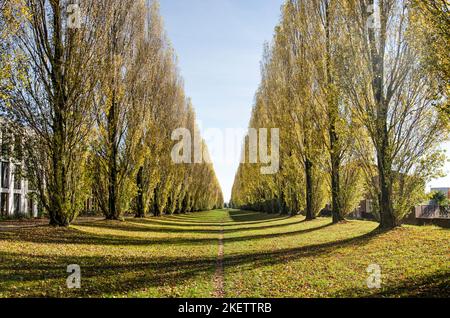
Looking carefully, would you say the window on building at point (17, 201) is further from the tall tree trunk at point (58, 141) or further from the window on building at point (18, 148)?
the tall tree trunk at point (58, 141)

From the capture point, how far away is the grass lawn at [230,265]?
729 centimetres

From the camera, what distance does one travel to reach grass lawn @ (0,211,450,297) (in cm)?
729

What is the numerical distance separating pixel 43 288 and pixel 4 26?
10003 millimetres

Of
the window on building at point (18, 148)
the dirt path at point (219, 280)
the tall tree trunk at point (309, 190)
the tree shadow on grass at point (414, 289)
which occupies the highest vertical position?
the window on building at point (18, 148)

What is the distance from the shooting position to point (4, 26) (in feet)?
44.2

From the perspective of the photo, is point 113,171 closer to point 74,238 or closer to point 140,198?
point 140,198

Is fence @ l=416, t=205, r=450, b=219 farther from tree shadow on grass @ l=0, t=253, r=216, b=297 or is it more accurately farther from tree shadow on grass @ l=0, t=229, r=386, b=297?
tree shadow on grass @ l=0, t=253, r=216, b=297

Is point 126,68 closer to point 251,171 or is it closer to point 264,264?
point 264,264

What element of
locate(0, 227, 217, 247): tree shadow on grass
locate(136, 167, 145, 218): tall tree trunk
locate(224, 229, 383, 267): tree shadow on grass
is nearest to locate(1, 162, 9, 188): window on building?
locate(136, 167, 145, 218): tall tree trunk

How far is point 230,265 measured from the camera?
10.4 meters

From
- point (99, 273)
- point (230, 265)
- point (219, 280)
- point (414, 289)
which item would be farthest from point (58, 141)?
point (414, 289)

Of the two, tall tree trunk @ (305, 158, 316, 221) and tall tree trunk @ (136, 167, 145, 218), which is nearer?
tall tree trunk @ (305, 158, 316, 221)

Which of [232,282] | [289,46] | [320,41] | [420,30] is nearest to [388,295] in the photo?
[232,282]

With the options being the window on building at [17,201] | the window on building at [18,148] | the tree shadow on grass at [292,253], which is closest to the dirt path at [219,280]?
the tree shadow on grass at [292,253]
